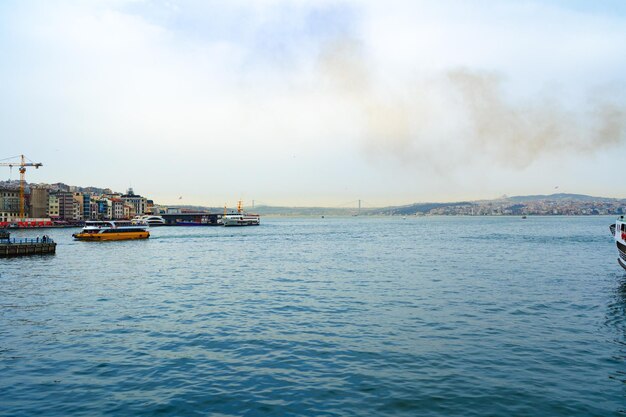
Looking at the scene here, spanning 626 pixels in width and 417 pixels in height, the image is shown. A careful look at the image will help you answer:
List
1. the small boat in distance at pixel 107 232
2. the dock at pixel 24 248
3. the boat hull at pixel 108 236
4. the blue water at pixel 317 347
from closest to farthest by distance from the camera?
the blue water at pixel 317 347 → the dock at pixel 24 248 → the boat hull at pixel 108 236 → the small boat in distance at pixel 107 232

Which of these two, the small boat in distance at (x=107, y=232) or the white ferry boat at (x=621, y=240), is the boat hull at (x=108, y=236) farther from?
the white ferry boat at (x=621, y=240)

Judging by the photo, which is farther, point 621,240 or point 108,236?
point 108,236

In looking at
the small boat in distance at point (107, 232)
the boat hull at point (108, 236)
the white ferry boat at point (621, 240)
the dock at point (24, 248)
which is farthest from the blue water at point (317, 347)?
the small boat in distance at point (107, 232)

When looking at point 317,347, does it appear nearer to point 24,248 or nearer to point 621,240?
point 621,240

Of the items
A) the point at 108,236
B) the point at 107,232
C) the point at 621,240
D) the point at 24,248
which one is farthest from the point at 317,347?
the point at 107,232

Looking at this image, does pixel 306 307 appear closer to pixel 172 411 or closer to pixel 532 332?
pixel 532 332

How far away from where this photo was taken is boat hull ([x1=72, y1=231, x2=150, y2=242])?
343 feet

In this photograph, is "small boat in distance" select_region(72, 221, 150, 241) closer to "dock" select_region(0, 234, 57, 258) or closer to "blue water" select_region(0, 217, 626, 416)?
"dock" select_region(0, 234, 57, 258)

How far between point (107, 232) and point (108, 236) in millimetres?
1087

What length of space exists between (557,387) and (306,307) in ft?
52.1

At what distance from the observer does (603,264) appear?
52.7 m

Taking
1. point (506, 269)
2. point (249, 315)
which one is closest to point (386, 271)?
point (506, 269)

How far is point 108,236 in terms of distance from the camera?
352 feet

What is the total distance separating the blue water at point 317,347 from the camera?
14.6m
